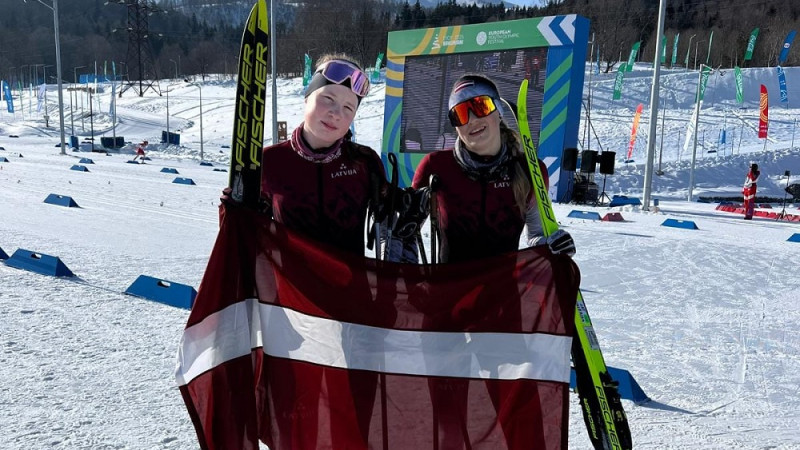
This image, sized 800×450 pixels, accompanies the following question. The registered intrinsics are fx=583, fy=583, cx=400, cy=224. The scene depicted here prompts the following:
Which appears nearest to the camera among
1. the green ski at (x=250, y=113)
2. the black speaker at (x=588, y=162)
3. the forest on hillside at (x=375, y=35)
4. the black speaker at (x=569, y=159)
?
the green ski at (x=250, y=113)

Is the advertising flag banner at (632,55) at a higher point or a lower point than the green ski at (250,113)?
higher

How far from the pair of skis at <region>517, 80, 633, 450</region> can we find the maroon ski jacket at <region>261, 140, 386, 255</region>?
81 centimetres

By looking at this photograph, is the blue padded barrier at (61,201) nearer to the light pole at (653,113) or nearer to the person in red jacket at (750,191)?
the light pole at (653,113)

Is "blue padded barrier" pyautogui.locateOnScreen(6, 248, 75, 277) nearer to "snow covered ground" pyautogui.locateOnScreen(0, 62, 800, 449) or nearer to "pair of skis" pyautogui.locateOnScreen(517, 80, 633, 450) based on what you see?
"snow covered ground" pyautogui.locateOnScreen(0, 62, 800, 449)

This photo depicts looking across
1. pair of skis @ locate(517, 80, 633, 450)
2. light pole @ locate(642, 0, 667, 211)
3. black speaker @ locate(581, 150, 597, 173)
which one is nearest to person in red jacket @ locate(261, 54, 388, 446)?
pair of skis @ locate(517, 80, 633, 450)

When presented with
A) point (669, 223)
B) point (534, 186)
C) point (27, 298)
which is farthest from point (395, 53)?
point (534, 186)

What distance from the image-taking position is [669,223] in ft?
38.4

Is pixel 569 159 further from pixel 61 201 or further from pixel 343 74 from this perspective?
pixel 343 74

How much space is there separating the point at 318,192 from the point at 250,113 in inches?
17.7

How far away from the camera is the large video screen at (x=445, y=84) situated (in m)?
14.5

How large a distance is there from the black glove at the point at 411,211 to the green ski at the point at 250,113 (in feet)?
2.05

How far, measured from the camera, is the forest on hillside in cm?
5862

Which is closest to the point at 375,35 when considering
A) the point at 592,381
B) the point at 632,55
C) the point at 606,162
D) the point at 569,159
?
the point at 632,55

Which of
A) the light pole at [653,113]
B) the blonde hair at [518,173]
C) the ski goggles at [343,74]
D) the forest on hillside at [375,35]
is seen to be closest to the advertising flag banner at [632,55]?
the forest on hillside at [375,35]
